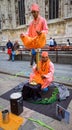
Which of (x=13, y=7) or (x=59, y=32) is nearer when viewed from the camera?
(x=59, y=32)

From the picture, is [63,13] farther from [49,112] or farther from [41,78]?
[49,112]

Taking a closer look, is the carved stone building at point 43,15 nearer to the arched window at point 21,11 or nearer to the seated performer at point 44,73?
the arched window at point 21,11

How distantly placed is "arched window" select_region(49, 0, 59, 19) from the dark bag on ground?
13441 mm

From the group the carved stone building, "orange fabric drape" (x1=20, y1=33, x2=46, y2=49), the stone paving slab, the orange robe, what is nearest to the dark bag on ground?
the orange robe

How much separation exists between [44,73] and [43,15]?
13.5m

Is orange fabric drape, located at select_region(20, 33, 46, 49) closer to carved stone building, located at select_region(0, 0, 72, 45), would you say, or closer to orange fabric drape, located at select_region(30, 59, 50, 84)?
orange fabric drape, located at select_region(30, 59, 50, 84)

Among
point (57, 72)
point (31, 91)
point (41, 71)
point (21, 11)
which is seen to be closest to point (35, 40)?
point (41, 71)

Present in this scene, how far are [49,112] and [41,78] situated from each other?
101 cm

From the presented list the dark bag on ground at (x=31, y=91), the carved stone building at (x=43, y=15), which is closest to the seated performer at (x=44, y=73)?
the dark bag on ground at (x=31, y=91)

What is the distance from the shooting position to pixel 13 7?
2078cm

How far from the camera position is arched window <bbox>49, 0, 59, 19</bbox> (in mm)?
15891

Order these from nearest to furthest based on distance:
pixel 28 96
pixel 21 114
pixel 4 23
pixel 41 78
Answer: pixel 21 114 → pixel 28 96 → pixel 41 78 → pixel 4 23

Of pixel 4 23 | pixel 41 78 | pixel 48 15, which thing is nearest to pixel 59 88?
pixel 41 78

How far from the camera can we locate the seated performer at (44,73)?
3977 millimetres
